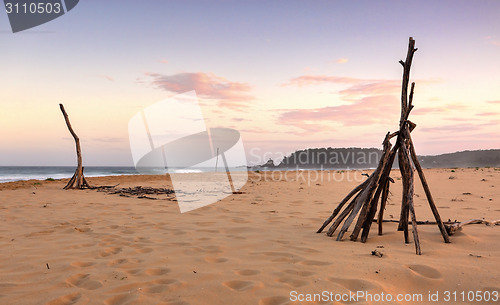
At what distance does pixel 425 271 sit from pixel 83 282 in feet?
10.9

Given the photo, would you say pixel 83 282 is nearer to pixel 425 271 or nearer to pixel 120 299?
pixel 120 299

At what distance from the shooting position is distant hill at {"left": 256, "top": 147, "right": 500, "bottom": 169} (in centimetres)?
6694

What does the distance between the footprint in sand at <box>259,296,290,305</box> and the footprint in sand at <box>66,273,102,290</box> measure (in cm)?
156

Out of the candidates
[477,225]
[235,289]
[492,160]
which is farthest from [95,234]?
[492,160]

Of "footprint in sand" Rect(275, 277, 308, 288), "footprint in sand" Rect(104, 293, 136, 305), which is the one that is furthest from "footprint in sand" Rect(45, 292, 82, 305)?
"footprint in sand" Rect(275, 277, 308, 288)

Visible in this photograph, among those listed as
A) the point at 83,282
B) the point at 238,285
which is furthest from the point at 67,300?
the point at 238,285

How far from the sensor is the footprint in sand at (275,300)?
2.39 m

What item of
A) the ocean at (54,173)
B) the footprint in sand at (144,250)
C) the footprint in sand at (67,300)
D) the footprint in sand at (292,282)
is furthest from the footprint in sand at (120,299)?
the ocean at (54,173)

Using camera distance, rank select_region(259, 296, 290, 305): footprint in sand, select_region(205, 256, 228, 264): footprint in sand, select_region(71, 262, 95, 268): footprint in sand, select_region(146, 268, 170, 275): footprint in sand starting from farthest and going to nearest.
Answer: select_region(205, 256, 228, 264): footprint in sand, select_region(71, 262, 95, 268): footprint in sand, select_region(146, 268, 170, 275): footprint in sand, select_region(259, 296, 290, 305): footprint in sand

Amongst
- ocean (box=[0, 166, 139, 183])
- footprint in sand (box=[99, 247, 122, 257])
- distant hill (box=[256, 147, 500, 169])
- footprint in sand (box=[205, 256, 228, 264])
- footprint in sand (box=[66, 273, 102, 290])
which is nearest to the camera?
footprint in sand (box=[66, 273, 102, 290])

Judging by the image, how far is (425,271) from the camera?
291cm

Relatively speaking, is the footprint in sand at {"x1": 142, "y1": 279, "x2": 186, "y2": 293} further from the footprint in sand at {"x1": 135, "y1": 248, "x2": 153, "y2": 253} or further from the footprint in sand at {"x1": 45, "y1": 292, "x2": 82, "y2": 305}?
the footprint in sand at {"x1": 135, "y1": 248, "x2": 153, "y2": 253}

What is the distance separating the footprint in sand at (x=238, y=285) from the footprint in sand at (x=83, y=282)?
1.21 metres

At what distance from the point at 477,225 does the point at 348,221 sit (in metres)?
2.54
